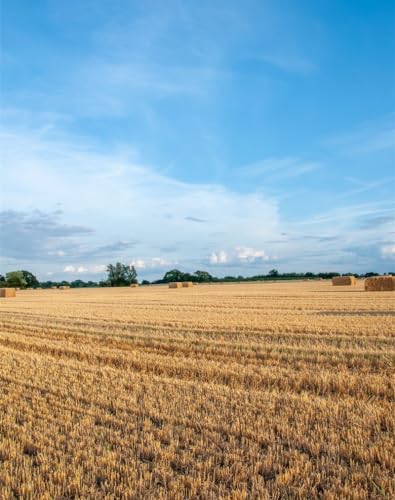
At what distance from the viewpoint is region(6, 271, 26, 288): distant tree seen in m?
108

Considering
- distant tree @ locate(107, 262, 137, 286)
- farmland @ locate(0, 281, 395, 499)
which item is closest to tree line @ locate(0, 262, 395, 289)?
distant tree @ locate(107, 262, 137, 286)

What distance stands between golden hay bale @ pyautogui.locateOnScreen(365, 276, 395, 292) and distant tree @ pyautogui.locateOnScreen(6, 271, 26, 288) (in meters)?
92.9

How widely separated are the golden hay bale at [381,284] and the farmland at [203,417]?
859 inches

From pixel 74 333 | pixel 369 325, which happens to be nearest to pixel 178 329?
pixel 74 333

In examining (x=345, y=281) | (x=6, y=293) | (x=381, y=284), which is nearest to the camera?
(x=381, y=284)

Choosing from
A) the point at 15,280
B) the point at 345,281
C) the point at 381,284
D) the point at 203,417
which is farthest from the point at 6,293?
the point at 15,280

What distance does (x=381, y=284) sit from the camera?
31750mm

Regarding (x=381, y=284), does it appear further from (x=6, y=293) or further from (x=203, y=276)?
(x=203, y=276)

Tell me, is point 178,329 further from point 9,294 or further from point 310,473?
point 9,294

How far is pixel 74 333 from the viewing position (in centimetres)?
1334

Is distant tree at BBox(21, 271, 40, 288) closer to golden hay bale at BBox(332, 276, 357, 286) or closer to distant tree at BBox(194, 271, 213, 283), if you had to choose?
distant tree at BBox(194, 271, 213, 283)

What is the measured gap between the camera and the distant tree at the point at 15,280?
353 ft

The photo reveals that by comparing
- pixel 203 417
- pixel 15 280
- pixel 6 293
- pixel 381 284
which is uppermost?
pixel 15 280

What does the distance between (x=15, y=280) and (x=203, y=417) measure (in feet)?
365
